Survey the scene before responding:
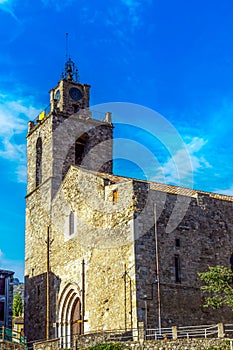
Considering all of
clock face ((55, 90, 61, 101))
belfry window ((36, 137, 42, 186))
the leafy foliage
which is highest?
clock face ((55, 90, 61, 101))

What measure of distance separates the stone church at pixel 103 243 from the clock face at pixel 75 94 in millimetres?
1295

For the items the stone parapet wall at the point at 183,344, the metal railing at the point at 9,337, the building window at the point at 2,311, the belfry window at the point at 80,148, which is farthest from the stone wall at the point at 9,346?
the belfry window at the point at 80,148

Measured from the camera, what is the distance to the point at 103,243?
36.5m

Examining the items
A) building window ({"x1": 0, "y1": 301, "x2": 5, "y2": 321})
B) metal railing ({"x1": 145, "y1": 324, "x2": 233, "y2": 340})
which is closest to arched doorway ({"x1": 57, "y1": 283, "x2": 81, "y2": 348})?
building window ({"x1": 0, "y1": 301, "x2": 5, "y2": 321})

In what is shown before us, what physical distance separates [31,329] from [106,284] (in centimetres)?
974

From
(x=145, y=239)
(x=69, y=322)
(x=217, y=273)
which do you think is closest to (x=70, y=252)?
(x=69, y=322)

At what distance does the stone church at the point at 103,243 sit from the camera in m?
34.0

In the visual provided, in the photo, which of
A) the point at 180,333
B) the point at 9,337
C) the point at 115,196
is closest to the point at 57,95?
the point at 115,196

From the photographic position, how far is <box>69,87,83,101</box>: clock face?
158 feet

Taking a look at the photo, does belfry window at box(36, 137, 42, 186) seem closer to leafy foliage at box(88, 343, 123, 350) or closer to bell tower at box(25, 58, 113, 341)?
bell tower at box(25, 58, 113, 341)

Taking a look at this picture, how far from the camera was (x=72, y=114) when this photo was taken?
154 ft

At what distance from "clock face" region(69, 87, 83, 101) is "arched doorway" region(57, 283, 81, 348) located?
1555cm

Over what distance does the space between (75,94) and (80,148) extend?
423 cm

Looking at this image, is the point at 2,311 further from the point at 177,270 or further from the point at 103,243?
the point at 177,270
